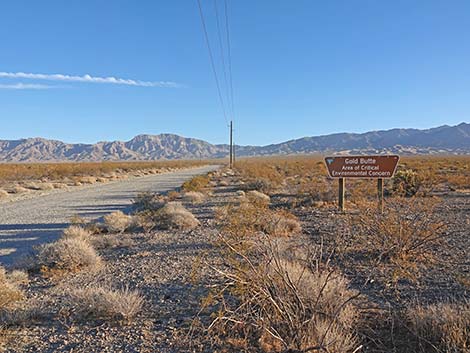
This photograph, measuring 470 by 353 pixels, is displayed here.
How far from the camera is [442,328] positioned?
13.1 ft

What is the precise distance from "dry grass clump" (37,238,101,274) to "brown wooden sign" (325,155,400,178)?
951 centimetres

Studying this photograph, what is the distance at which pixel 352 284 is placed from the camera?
6.27 m

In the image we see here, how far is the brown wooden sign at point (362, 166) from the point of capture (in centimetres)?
1318

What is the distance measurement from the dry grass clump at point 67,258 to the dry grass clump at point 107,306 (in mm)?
2434

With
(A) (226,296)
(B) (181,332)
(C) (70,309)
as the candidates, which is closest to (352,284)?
(A) (226,296)

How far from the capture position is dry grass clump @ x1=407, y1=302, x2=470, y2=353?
12.0ft

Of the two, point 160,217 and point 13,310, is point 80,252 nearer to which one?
point 13,310

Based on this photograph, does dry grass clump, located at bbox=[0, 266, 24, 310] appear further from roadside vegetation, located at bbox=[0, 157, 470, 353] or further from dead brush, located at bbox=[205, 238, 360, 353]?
dead brush, located at bbox=[205, 238, 360, 353]

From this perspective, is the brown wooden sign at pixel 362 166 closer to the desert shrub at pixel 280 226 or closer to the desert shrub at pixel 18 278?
the desert shrub at pixel 280 226

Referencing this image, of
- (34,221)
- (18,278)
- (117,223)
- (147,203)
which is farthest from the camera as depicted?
(147,203)

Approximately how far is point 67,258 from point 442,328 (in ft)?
21.7

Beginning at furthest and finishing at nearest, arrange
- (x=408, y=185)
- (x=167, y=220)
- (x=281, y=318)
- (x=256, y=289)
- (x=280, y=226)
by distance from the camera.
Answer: (x=408, y=185)
(x=167, y=220)
(x=280, y=226)
(x=256, y=289)
(x=281, y=318)

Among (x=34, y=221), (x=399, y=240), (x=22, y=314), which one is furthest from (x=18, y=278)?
(x=34, y=221)

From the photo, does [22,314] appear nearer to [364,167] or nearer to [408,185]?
[364,167]
